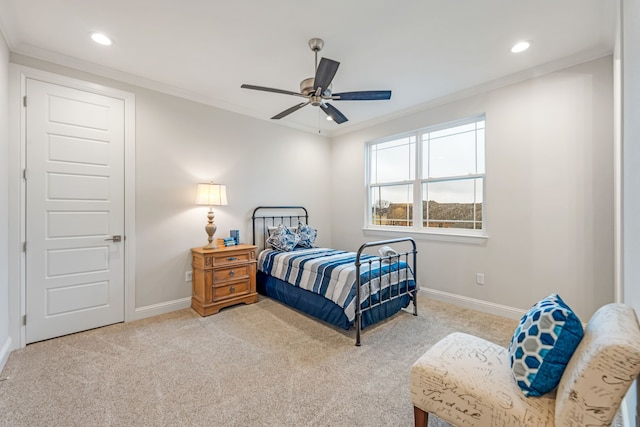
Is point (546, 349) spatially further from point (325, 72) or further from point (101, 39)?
point (101, 39)

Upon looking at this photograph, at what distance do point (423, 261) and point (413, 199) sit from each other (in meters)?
0.92

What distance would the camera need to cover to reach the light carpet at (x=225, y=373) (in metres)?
1.66

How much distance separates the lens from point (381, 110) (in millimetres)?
4043

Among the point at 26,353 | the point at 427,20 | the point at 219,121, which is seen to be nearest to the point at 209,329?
the point at 26,353

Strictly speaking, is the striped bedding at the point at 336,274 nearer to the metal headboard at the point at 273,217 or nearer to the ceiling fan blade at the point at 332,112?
the metal headboard at the point at 273,217

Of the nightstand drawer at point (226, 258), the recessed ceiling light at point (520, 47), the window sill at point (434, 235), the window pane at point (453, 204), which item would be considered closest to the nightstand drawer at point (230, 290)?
the nightstand drawer at point (226, 258)

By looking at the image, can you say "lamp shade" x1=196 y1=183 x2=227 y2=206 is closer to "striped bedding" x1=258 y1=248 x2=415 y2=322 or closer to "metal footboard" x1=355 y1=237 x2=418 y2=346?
"striped bedding" x1=258 y1=248 x2=415 y2=322

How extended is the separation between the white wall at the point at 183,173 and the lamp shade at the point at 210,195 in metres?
0.21

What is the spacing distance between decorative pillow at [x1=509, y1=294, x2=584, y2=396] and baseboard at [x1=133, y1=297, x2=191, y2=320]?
11.3 feet

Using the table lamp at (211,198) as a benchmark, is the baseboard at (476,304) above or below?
below

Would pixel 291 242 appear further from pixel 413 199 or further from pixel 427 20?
pixel 427 20

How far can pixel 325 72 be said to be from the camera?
6.79 feet

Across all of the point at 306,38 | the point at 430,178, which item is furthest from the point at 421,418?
the point at 430,178

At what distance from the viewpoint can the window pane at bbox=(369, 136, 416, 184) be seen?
416 cm
